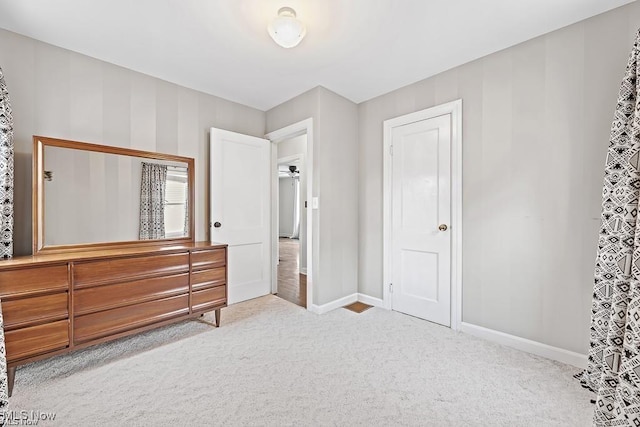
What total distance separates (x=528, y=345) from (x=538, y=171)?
4.46 feet

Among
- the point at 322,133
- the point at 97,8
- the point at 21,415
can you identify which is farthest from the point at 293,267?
the point at 97,8

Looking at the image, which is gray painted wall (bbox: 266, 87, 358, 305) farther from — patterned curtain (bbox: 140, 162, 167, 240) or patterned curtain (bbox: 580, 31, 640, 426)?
patterned curtain (bbox: 580, 31, 640, 426)

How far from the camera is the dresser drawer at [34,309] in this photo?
1.63 metres

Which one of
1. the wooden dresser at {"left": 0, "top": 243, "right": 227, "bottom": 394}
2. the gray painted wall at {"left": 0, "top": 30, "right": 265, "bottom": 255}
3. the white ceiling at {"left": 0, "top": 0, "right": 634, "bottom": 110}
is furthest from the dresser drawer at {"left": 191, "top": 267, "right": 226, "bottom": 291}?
the white ceiling at {"left": 0, "top": 0, "right": 634, "bottom": 110}

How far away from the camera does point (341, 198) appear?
3221 millimetres

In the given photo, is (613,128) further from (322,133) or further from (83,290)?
(83,290)

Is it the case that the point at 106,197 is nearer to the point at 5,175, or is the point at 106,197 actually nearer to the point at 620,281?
the point at 5,175

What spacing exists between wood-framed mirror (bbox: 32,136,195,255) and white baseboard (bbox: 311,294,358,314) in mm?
1508

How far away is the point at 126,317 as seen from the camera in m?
2.10

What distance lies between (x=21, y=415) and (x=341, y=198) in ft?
9.29

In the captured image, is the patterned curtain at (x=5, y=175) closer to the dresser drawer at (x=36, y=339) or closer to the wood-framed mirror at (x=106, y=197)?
the wood-framed mirror at (x=106, y=197)

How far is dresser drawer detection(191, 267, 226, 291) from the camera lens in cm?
248

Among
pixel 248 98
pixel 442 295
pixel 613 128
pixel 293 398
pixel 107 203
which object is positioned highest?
pixel 248 98
